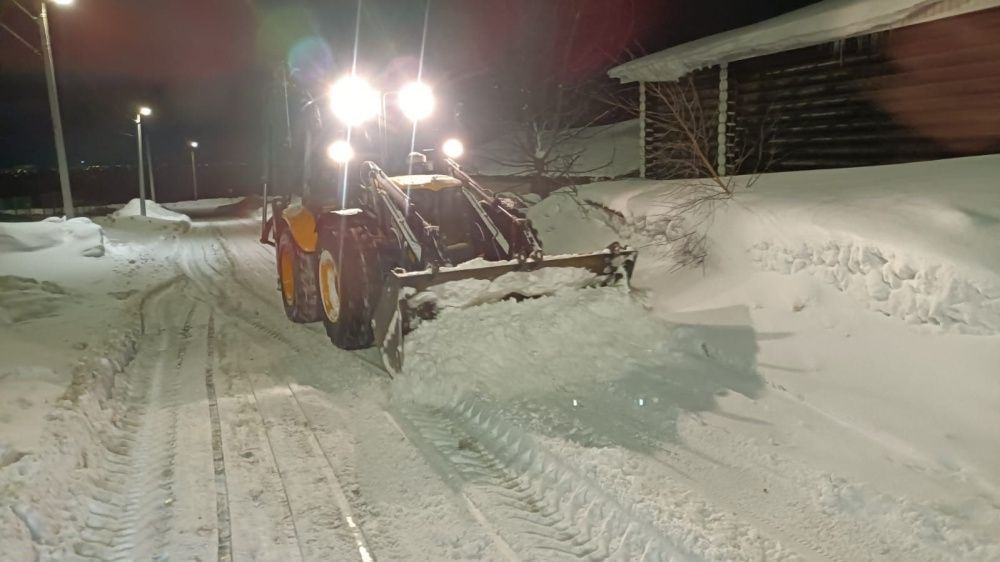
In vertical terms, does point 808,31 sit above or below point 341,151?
above

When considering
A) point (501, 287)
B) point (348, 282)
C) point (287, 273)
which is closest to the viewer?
point (501, 287)

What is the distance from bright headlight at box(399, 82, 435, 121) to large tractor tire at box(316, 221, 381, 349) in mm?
1700

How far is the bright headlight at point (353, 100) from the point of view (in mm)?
7621

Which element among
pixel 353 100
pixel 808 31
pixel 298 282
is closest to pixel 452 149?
pixel 353 100

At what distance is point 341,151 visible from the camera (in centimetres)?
791

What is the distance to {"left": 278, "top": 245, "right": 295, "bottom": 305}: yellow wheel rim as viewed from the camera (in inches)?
355

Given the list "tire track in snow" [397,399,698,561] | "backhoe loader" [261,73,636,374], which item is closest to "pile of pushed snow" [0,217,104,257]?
"backhoe loader" [261,73,636,374]

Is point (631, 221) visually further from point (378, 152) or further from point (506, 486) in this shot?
point (506, 486)

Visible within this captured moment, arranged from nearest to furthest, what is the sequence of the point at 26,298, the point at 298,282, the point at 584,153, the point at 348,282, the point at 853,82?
the point at 348,282 < the point at 298,282 < the point at 26,298 < the point at 853,82 < the point at 584,153

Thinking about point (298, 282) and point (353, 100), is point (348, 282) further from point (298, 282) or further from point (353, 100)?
point (353, 100)

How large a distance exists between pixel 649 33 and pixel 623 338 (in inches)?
809

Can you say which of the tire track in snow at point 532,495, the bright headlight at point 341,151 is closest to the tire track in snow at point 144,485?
the tire track in snow at point 532,495

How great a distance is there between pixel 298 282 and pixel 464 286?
125 inches

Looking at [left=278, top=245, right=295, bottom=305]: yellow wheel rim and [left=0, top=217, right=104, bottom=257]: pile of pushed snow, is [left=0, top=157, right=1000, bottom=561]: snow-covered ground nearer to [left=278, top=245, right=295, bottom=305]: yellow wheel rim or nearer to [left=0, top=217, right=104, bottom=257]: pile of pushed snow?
[left=278, top=245, right=295, bottom=305]: yellow wheel rim
